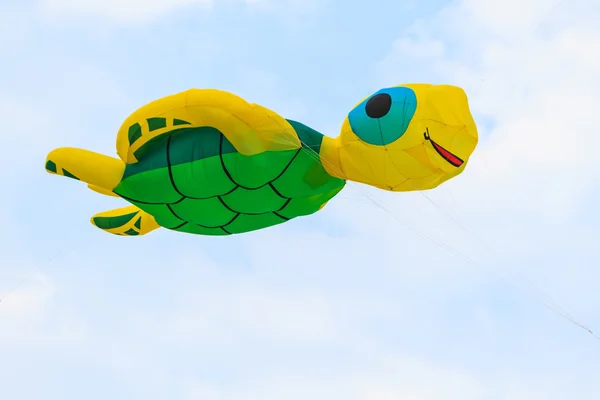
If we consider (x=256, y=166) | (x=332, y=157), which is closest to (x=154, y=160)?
(x=256, y=166)

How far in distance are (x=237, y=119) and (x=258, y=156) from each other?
1.32ft

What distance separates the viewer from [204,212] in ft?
27.8

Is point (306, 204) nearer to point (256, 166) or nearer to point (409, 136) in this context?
point (256, 166)

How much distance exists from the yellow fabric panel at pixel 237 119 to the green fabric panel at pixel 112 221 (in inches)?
93.0

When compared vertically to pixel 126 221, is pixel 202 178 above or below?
above

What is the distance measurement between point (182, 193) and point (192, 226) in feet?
2.33

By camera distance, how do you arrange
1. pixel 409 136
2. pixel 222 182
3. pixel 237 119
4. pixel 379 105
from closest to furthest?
1. pixel 409 136
2. pixel 379 105
3. pixel 237 119
4. pixel 222 182

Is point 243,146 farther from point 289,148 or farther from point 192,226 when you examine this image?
point 192,226

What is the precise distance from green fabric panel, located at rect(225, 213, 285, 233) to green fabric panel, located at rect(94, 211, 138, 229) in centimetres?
157

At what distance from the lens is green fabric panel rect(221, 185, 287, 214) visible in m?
8.06

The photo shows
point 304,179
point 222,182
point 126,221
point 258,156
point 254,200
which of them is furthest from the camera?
point 126,221

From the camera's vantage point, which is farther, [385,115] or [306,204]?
[306,204]

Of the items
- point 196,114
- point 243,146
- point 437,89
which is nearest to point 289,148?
point 243,146

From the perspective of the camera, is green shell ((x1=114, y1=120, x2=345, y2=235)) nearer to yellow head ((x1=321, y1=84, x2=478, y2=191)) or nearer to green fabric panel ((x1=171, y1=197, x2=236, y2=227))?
green fabric panel ((x1=171, y1=197, x2=236, y2=227))
